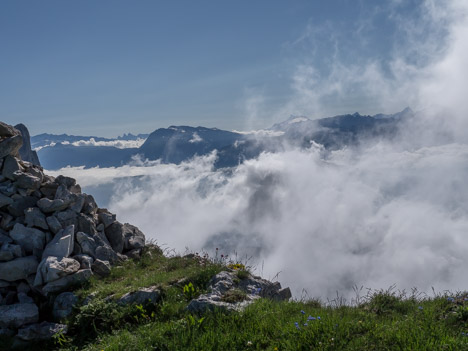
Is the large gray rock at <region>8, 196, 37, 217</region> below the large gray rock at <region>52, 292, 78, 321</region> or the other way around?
the other way around

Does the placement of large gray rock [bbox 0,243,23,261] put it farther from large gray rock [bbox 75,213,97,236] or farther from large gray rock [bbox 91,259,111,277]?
large gray rock [bbox 91,259,111,277]

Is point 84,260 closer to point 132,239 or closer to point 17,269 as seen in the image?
point 17,269

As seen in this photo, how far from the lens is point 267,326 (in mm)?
7355

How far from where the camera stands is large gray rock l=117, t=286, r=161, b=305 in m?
10.2

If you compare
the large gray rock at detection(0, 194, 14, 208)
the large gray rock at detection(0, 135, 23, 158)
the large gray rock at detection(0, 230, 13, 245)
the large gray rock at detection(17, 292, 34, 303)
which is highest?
the large gray rock at detection(0, 135, 23, 158)

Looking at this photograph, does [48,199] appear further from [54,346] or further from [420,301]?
[420,301]

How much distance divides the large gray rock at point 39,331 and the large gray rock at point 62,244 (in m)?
3.02

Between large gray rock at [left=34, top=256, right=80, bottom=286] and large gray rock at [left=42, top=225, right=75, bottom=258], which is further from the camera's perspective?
large gray rock at [left=42, top=225, right=75, bottom=258]

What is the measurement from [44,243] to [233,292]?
29.4ft

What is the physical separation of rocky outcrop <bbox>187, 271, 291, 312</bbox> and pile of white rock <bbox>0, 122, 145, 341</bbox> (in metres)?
4.69

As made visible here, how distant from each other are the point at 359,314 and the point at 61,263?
33.4 feet

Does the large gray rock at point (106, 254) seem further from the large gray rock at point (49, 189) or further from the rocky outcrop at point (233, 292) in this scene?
the rocky outcrop at point (233, 292)

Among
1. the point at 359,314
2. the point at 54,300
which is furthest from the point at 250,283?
the point at 54,300

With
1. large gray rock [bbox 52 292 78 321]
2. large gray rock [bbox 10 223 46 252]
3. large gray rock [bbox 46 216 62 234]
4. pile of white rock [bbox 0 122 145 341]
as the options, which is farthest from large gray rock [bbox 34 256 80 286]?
large gray rock [bbox 46 216 62 234]
